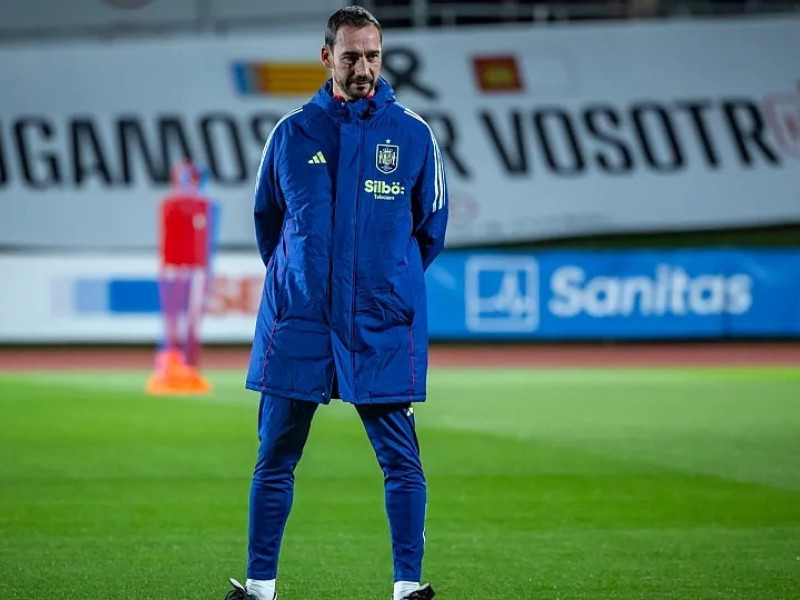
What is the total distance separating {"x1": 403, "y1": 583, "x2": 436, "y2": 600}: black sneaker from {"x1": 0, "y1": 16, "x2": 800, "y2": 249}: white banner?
15227 mm

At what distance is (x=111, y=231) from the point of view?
20.2m

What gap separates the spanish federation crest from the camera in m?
5.06

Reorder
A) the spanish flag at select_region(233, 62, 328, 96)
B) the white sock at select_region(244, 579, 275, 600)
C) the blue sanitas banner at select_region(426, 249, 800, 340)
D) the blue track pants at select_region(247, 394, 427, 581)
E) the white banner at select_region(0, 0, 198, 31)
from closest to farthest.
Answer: the blue track pants at select_region(247, 394, 427, 581), the white sock at select_region(244, 579, 275, 600), the blue sanitas banner at select_region(426, 249, 800, 340), the white banner at select_region(0, 0, 198, 31), the spanish flag at select_region(233, 62, 328, 96)

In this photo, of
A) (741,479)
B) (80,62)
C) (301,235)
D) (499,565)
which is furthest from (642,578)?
(80,62)

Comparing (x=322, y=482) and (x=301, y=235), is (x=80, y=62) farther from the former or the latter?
(x=301, y=235)

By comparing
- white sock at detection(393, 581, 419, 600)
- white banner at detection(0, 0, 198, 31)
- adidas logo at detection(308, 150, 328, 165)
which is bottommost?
white sock at detection(393, 581, 419, 600)

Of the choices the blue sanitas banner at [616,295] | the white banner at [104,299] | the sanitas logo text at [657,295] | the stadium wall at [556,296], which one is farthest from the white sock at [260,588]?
the sanitas logo text at [657,295]

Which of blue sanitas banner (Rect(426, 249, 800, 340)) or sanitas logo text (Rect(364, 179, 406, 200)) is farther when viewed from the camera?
blue sanitas banner (Rect(426, 249, 800, 340))

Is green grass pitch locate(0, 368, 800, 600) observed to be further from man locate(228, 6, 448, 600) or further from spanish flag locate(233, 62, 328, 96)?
spanish flag locate(233, 62, 328, 96)

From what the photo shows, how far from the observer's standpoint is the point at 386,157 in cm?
507

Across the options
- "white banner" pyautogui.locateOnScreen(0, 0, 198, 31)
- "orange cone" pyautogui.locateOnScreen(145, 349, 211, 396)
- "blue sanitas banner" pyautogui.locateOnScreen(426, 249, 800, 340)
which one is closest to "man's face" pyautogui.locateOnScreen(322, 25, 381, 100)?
"orange cone" pyautogui.locateOnScreen(145, 349, 211, 396)

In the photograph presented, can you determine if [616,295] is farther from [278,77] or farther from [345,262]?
[345,262]

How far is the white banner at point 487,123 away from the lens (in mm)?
20219

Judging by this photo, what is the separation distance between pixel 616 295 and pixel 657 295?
1.78 ft
